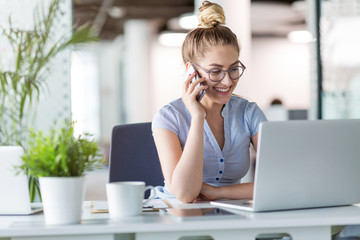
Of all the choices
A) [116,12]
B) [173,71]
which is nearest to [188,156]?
[116,12]

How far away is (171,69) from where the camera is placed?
1356 centimetres

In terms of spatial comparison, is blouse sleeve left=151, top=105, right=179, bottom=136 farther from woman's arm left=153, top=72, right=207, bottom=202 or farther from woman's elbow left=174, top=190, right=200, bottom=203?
woman's elbow left=174, top=190, right=200, bottom=203

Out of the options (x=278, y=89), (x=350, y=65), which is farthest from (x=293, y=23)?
(x=350, y=65)

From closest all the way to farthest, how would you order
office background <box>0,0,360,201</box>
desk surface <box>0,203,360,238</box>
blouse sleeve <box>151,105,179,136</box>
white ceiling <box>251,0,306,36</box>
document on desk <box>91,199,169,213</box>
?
desk surface <box>0,203,360,238</box>, document on desk <box>91,199,169,213</box>, blouse sleeve <box>151,105,179,136</box>, office background <box>0,0,360,201</box>, white ceiling <box>251,0,306,36</box>

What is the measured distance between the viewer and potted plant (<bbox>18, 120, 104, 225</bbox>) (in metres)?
1.39

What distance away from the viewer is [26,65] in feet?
11.7

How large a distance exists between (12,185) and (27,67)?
211 centimetres

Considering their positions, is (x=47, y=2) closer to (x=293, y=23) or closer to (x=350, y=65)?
(x=350, y=65)

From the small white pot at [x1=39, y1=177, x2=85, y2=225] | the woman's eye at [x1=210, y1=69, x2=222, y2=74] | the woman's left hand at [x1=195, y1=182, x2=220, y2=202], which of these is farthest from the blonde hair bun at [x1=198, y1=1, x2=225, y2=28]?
the small white pot at [x1=39, y1=177, x2=85, y2=225]

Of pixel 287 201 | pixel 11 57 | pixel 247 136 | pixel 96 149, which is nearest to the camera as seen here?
pixel 96 149

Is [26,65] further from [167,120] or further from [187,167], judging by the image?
[187,167]

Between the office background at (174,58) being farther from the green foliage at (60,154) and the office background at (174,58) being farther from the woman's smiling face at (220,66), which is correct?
the woman's smiling face at (220,66)

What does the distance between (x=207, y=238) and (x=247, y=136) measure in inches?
33.5

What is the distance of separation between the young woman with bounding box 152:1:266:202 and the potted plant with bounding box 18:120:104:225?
0.54 metres
